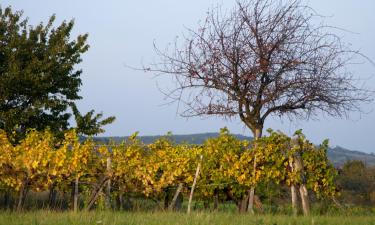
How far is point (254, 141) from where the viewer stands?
1318 cm

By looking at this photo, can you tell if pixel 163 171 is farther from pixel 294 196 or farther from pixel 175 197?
pixel 294 196

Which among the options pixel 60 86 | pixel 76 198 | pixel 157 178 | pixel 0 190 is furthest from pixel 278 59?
pixel 60 86

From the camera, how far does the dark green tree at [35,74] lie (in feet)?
70.9

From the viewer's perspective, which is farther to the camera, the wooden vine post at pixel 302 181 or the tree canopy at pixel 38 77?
the tree canopy at pixel 38 77

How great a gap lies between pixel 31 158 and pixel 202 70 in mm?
5112

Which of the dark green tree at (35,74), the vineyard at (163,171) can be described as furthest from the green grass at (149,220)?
the dark green tree at (35,74)

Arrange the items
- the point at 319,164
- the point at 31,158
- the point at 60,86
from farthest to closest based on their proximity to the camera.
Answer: the point at 60,86 < the point at 319,164 < the point at 31,158

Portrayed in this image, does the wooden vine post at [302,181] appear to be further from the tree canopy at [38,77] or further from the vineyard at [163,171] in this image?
the tree canopy at [38,77]

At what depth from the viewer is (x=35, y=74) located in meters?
21.9

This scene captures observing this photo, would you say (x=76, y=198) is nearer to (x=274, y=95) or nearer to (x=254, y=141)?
(x=254, y=141)

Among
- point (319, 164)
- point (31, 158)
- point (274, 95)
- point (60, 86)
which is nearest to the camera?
point (31, 158)

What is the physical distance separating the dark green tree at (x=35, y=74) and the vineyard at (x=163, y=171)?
842 centimetres

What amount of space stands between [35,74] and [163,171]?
36.2 ft

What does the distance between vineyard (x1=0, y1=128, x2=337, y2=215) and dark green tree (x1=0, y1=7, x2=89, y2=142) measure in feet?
27.6
